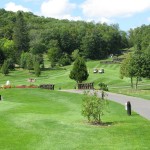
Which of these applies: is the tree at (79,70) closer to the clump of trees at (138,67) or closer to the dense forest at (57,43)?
the clump of trees at (138,67)

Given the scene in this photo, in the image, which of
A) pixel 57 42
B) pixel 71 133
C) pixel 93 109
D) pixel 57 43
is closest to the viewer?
pixel 71 133

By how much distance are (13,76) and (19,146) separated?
8721 cm

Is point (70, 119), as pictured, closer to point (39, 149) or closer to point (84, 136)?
point (84, 136)

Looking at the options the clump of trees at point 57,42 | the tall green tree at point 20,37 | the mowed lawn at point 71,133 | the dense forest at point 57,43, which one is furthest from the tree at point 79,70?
the tall green tree at point 20,37

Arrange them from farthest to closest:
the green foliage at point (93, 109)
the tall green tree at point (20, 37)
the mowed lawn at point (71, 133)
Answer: the tall green tree at point (20, 37), the green foliage at point (93, 109), the mowed lawn at point (71, 133)

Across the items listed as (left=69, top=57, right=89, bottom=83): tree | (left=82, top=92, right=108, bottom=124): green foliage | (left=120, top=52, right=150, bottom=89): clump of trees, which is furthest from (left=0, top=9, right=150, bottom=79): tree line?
(left=82, top=92, right=108, bottom=124): green foliage

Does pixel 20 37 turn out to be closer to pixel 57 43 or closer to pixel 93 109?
pixel 57 43

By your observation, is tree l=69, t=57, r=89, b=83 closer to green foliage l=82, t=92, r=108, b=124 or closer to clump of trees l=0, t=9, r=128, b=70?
green foliage l=82, t=92, r=108, b=124

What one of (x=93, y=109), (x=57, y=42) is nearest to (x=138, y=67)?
(x=93, y=109)

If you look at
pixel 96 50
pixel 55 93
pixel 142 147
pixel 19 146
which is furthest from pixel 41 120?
pixel 96 50

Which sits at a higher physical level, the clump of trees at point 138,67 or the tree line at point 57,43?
the tree line at point 57,43

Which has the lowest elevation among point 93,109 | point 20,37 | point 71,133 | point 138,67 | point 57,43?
point 71,133

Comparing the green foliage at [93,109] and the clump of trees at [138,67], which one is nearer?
the green foliage at [93,109]

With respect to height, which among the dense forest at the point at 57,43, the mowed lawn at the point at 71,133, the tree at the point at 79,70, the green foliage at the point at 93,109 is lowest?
the mowed lawn at the point at 71,133
